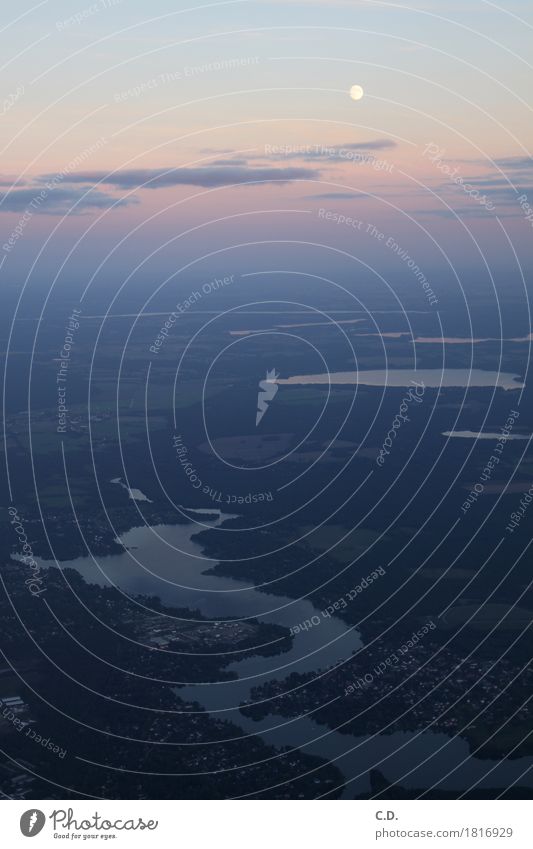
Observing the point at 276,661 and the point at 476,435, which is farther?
the point at 476,435

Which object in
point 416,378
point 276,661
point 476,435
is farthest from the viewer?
point 416,378

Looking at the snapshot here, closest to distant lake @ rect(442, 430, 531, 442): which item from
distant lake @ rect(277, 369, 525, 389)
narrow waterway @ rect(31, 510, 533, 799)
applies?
distant lake @ rect(277, 369, 525, 389)

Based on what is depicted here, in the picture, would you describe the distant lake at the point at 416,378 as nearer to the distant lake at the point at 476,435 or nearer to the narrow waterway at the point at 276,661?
the distant lake at the point at 476,435

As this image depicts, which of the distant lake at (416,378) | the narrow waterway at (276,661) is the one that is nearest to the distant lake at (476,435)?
the distant lake at (416,378)

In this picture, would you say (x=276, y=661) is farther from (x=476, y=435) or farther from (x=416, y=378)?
(x=416, y=378)

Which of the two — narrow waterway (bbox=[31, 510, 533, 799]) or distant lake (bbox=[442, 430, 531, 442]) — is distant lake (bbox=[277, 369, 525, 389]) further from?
narrow waterway (bbox=[31, 510, 533, 799])

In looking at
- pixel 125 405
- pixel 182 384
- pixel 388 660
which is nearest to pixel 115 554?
pixel 388 660

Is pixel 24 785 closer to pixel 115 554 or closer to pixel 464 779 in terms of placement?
pixel 464 779

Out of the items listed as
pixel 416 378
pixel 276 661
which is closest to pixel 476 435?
pixel 416 378
